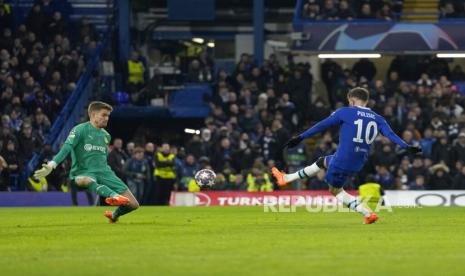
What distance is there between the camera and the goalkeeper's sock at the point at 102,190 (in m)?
18.0

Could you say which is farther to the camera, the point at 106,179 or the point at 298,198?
the point at 298,198

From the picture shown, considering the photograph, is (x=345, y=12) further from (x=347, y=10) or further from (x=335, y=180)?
(x=335, y=180)

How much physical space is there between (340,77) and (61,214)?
1402cm

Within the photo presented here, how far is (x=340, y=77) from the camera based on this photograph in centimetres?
3509

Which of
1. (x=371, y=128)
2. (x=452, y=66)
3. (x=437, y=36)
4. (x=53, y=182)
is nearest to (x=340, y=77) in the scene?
(x=437, y=36)

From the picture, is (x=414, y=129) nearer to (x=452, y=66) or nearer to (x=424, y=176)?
(x=424, y=176)

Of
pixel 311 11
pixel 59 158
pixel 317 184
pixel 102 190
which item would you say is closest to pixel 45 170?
pixel 59 158

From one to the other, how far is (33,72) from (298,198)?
11130 millimetres

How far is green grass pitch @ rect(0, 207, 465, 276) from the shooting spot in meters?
10.9

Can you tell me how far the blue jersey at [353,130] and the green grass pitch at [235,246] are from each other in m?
0.98

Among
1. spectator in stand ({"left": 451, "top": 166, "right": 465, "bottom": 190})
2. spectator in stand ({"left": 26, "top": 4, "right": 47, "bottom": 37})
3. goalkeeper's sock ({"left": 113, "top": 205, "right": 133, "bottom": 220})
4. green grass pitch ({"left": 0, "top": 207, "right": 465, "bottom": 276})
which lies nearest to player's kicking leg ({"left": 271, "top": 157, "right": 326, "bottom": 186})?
green grass pitch ({"left": 0, "top": 207, "right": 465, "bottom": 276})

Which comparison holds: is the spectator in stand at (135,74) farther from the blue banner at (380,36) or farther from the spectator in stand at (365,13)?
the spectator in stand at (365,13)

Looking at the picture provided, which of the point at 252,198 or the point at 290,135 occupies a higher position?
the point at 290,135

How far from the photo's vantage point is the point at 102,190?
18016mm
